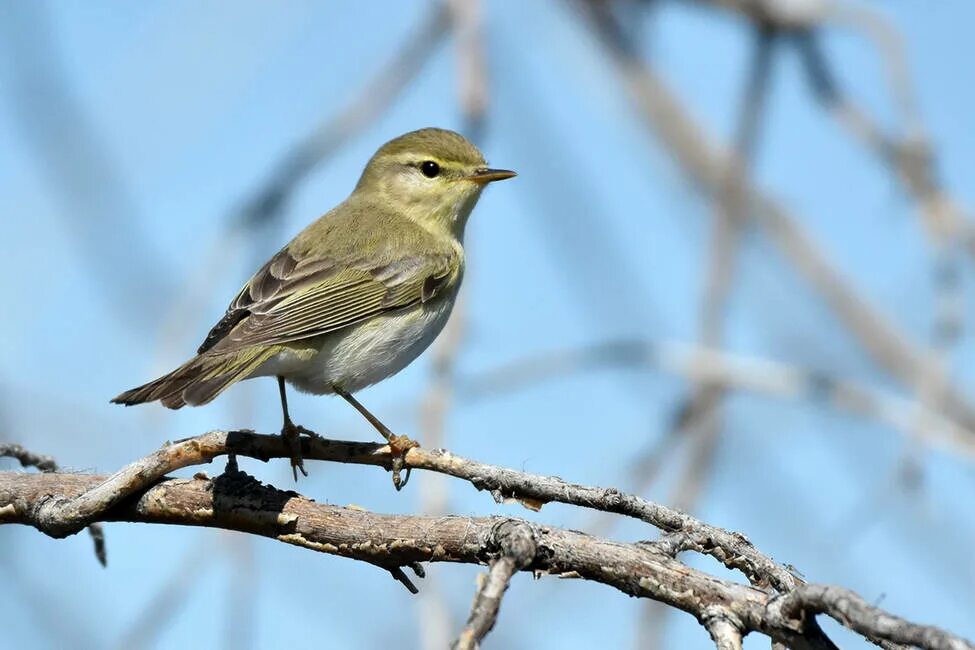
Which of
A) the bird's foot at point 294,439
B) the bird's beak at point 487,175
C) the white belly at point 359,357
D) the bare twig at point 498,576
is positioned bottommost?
the bare twig at point 498,576

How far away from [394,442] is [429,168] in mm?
2281

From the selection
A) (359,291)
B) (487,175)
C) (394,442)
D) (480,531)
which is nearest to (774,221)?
(487,175)

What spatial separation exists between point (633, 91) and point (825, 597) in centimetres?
384

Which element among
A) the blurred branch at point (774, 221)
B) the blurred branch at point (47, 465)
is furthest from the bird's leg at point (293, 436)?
the blurred branch at point (774, 221)

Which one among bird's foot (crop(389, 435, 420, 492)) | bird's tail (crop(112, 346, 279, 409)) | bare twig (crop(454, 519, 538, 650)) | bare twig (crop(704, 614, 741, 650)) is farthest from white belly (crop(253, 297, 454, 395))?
bare twig (crop(704, 614, 741, 650))

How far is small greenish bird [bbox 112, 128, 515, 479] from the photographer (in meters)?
3.91

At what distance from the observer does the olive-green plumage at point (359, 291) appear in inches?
158

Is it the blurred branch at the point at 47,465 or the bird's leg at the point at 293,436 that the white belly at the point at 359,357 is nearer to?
the bird's leg at the point at 293,436

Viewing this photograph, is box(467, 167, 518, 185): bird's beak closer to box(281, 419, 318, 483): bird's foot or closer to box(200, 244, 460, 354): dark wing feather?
box(200, 244, 460, 354): dark wing feather

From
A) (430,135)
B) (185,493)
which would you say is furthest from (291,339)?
(430,135)

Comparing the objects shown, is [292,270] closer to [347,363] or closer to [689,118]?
[347,363]

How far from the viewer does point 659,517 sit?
93.3 inches

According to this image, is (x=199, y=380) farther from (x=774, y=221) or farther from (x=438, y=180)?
(x=774, y=221)

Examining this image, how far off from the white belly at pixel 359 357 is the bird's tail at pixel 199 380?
0.93ft
